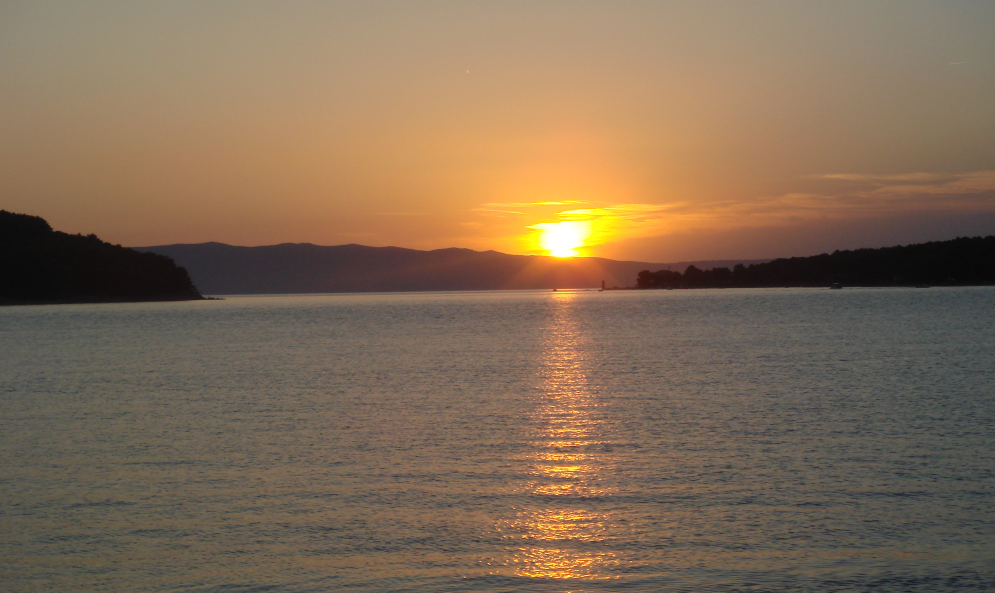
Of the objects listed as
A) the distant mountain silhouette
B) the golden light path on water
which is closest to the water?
the golden light path on water

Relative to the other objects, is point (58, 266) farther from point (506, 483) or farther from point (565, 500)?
point (565, 500)

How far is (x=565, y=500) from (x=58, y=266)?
186455mm

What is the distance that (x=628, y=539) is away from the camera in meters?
11.3

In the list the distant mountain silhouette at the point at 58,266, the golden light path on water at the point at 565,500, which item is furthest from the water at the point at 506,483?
the distant mountain silhouette at the point at 58,266

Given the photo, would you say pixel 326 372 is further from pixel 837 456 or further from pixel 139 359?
pixel 837 456

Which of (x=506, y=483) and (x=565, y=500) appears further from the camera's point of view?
(x=506, y=483)

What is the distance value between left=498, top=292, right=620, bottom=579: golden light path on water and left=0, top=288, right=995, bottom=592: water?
59 millimetres

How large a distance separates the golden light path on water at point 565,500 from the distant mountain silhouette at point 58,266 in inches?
6822

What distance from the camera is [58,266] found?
171 m

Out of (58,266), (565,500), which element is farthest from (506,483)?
(58,266)

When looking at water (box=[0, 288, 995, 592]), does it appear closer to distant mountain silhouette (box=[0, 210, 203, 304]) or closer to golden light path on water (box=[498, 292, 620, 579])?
golden light path on water (box=[498, 292, 620, 579])

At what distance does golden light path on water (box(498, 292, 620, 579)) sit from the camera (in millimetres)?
10453

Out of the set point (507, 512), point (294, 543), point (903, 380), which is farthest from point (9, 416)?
point (903, 380)

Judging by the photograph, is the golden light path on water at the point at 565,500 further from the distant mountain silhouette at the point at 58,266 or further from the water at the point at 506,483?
the distant mountain silhouette at the point at 58,266
